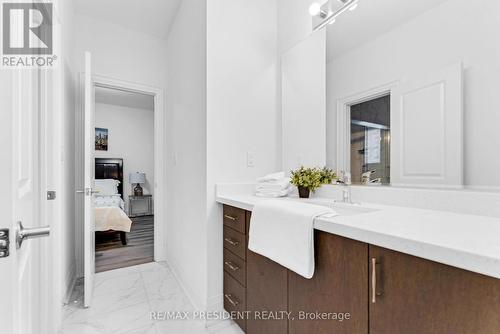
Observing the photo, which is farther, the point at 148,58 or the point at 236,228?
the point at 148,58

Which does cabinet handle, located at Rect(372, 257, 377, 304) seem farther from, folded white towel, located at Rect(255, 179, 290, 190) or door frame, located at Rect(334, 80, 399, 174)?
folded white towel, located at Rect(255, 179, 290, 190)

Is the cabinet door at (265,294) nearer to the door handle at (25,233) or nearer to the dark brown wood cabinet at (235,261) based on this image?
the dark brown wood cabinet at (235,261)

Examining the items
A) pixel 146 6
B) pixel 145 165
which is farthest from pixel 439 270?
pixel 145 165

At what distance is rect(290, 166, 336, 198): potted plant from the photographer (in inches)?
69.1

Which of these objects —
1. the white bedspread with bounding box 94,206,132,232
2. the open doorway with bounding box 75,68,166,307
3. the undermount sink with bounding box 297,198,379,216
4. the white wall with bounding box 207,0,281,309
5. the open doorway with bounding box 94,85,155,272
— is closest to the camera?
the undermount sink with bounding box 297,198,379,216

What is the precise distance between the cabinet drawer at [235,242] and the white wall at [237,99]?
0.11 meters

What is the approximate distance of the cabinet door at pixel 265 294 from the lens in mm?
1265

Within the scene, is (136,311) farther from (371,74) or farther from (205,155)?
(371,74)

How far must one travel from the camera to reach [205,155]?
76.2 inches

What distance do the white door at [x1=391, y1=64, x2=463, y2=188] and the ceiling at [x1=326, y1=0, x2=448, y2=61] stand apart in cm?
37

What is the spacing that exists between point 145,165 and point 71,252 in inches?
159

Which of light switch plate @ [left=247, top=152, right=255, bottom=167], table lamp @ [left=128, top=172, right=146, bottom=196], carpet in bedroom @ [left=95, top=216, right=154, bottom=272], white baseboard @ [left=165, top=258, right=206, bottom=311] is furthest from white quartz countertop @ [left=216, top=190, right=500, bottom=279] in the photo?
table lamp @ [left=128, top=172, right=146, bottom=196]

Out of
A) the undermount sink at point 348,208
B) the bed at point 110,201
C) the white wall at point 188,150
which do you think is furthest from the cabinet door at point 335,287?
the bed at point 110,201

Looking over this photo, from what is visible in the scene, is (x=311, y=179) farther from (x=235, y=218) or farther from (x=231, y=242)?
(x=231, y=242)
